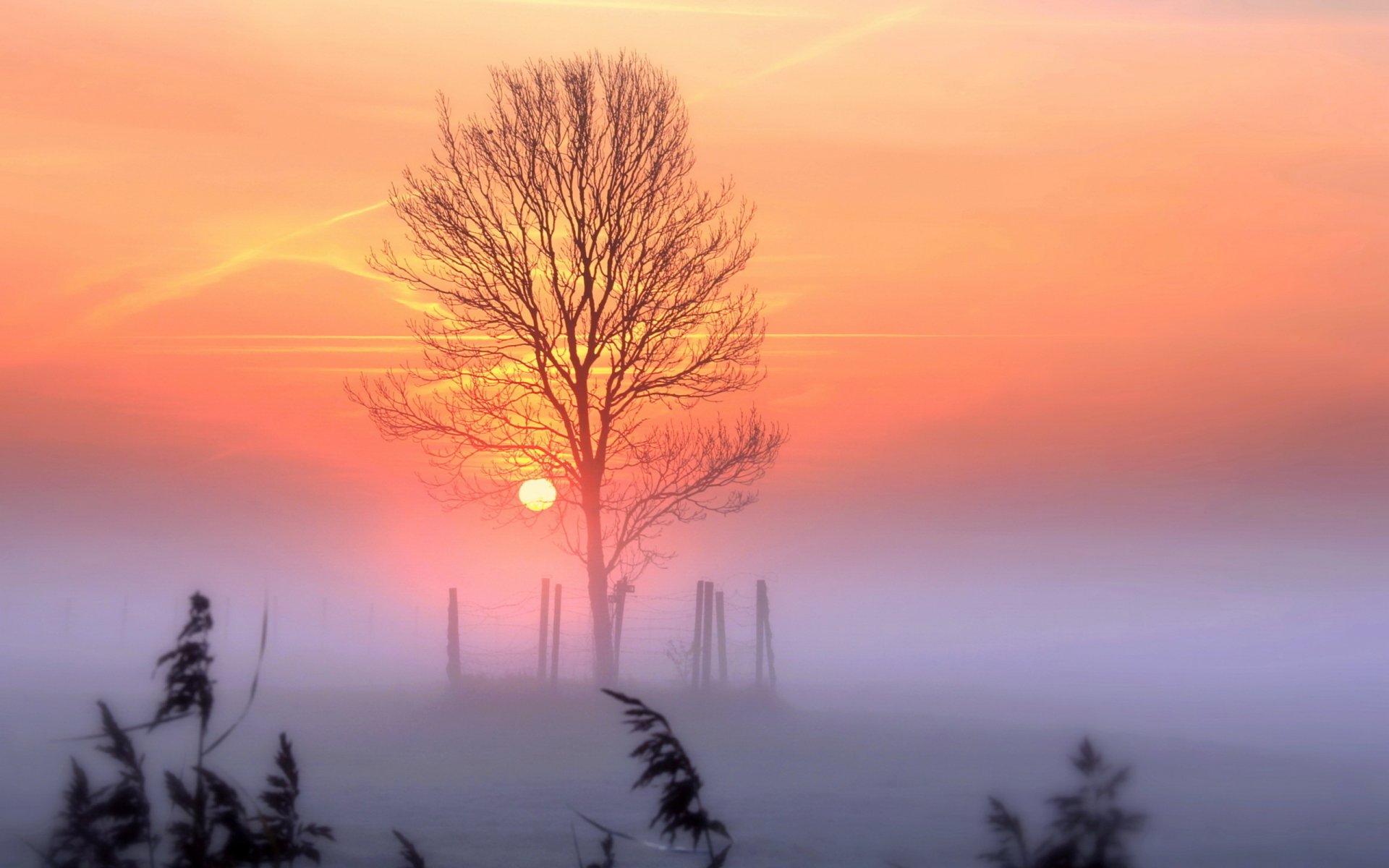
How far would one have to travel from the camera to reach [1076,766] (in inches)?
173

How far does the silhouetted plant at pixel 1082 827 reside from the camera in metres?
4.19

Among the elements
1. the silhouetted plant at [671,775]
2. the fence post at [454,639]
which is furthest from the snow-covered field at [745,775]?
the silhouetted plant at [671,775]

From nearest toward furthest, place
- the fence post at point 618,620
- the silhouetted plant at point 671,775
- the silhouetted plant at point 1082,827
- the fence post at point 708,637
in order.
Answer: the silhouetted plant at point 671,775, the silhouetted plant at point 1082,827, the fence post at point 618,620, the fence post at point 708,637

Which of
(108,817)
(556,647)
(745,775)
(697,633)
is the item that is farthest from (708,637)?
(108,817)

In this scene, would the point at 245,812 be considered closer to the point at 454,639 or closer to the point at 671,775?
the point at 671,775

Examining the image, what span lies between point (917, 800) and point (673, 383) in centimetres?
982

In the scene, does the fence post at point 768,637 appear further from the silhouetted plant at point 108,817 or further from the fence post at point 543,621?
the silhouetted plant at point 108,817

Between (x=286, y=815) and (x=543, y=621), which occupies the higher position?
(x=543, y=621)

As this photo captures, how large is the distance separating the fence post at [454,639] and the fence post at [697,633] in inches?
160

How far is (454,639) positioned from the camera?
933 inches

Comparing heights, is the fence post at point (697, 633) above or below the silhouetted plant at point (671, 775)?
above

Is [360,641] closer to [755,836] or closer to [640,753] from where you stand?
[755,836]

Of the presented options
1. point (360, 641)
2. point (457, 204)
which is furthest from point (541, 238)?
point (360, 641)

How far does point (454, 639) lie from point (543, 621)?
1596 millimetres
